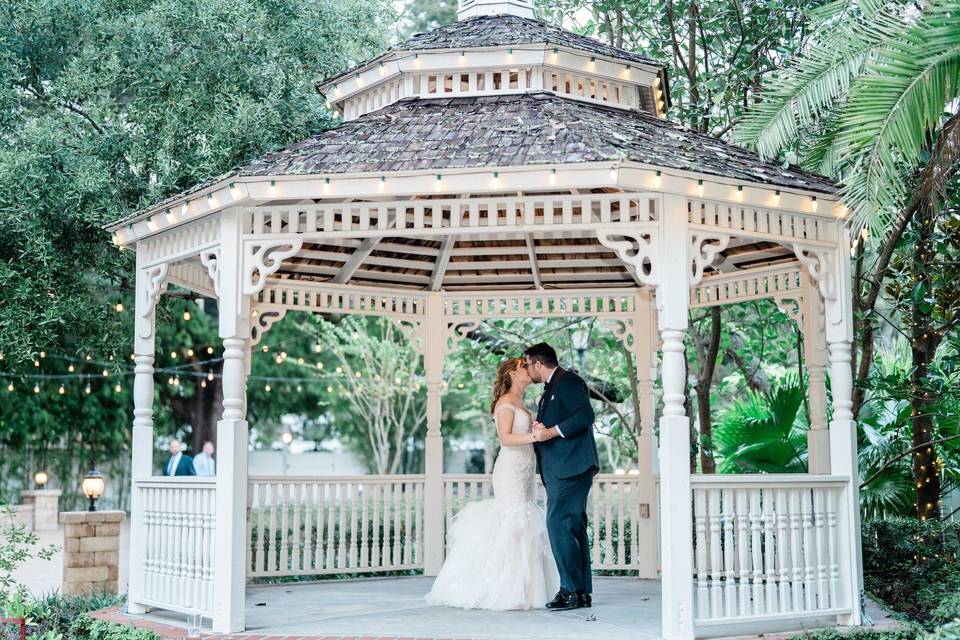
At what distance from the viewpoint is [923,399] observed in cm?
1005

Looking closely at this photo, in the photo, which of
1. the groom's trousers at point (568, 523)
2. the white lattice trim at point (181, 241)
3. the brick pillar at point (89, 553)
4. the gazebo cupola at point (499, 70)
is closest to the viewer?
the white lattice trim at point (181, 241)

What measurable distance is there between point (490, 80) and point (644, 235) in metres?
2.41

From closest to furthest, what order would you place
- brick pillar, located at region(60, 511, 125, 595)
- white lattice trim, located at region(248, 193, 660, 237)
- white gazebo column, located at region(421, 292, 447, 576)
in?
white lattice trim, located at region(248, 193, 660, 237) < white gazebo column, located at region(421, 292, 447, 576) < brick pillar, located at region(60, 511, 125, 595)

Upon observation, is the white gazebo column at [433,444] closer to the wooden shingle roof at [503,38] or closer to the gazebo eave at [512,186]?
the wooden shingle roof at [503,38]

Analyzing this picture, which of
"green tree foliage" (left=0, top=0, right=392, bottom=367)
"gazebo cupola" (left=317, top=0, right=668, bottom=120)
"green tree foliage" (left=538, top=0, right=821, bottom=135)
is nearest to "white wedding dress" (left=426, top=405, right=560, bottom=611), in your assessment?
"gazebo cupola" (left=317, top=0, right=668, bottom=120)

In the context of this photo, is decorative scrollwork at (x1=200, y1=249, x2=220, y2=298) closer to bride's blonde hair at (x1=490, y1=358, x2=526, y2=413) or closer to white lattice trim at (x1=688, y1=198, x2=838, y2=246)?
bride's blonde hair at (x1=490, y1=358, x2=526, y2=413)

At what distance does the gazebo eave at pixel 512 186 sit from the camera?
6902mm

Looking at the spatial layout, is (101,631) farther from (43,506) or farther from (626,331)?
(43,506)

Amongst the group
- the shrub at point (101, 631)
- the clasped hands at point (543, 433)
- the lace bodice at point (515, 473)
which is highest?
the clasped hands at point (543, 433)

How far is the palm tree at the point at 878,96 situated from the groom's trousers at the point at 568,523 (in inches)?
105

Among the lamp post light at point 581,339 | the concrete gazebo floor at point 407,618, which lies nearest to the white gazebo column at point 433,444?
the concrete gazebo floor at point 407,618

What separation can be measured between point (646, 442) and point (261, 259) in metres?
4.55

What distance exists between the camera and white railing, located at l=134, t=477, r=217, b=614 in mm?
7621

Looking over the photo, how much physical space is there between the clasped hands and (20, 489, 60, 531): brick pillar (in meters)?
18.1
